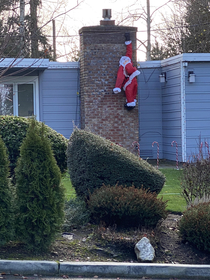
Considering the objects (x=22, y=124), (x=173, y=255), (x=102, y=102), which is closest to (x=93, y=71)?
(x=102, y=102)

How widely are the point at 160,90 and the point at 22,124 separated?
333 inches

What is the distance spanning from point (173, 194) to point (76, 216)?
3.17 meters

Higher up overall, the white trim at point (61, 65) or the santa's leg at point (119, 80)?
the white trim at point (61, 65)

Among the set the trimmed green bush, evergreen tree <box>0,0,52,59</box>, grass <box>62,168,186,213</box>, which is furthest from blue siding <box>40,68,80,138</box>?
evergreen tree <box>0,0,52,59</box>

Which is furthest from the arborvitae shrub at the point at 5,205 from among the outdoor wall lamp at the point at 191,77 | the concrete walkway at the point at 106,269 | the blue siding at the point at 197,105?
the outdoor wall lamp at the point at 191,77

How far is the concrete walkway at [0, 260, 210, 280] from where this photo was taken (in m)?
4.65

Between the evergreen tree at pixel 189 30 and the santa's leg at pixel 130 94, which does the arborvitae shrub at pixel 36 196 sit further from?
the evergreen tree at pixel 189 30

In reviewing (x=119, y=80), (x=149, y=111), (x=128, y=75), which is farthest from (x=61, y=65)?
(x=149, y=111)

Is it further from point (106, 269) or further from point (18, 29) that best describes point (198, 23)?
point (106, 269)

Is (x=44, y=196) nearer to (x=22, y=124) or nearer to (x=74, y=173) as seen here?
(x=74, y=173)

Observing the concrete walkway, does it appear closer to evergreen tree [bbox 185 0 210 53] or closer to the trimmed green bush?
the trimmed green bush

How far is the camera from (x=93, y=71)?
44.9ft

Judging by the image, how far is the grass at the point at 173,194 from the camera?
7409 mm

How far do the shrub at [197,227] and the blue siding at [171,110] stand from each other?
831 centimetres
